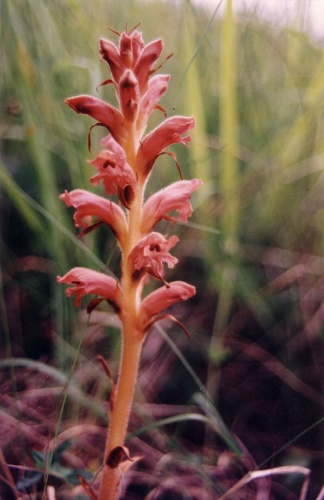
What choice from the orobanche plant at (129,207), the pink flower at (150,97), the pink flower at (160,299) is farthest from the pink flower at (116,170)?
the pink flower at (160,299)

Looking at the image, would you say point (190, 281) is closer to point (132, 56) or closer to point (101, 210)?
point (101, 210)

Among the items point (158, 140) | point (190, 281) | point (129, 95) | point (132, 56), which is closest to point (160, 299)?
point (158, 140)

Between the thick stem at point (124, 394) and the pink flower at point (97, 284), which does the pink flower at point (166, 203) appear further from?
the thick stem at point (124, 394)

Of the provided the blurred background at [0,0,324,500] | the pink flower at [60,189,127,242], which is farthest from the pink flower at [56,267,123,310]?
the blurred background at [0,0,324,500]

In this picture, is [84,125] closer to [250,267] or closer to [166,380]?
[250,267]

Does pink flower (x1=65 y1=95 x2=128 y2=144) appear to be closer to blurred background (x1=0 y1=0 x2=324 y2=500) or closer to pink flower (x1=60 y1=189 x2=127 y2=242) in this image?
pink flower (x1=60 y1=189 x2=127 y2=242)

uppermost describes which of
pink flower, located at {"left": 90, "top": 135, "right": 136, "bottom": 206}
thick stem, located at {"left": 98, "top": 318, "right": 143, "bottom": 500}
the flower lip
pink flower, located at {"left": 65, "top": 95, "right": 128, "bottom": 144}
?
pink flower, located at {"left": 65, "top": 95, "right": 128, "bottom": 144}

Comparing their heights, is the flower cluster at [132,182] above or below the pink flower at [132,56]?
below
